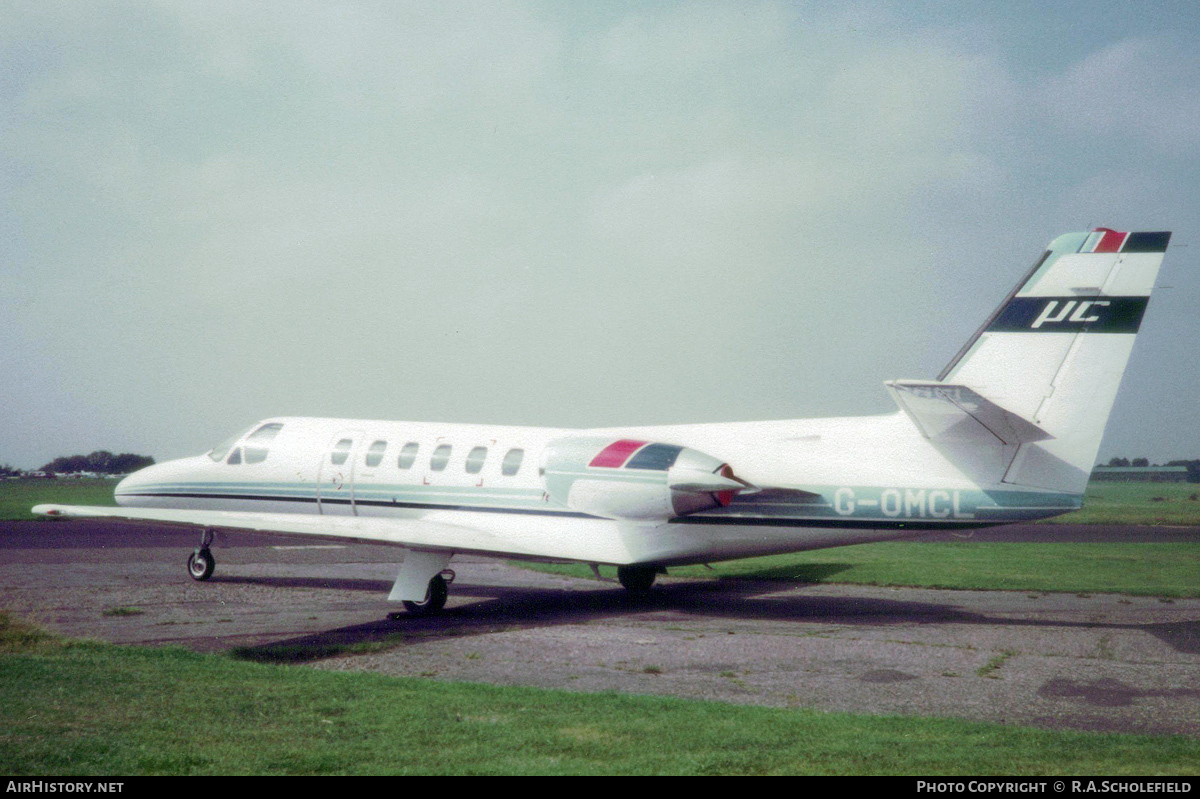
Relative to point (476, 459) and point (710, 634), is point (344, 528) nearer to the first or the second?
point (476, 459)

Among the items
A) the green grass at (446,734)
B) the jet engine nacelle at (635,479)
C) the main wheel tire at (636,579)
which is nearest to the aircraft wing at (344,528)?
the jet engine nacelle at (635,479)

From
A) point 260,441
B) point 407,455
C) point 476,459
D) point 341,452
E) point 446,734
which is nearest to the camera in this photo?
point 446,734

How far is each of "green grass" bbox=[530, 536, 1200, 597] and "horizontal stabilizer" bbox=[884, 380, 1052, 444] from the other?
18.7 ft

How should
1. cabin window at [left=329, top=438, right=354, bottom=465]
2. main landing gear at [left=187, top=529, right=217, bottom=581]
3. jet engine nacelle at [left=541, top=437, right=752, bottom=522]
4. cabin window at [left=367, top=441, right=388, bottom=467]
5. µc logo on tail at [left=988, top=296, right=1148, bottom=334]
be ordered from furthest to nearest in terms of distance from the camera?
1. main landing gear at [left=187, top=529, right=217, bottom=581]
2. cabin window at [left=329, top=438, right=354, bottom=465]
3. cabin window at [left=367, top=441, right=388, bottom=467]
4. jet engine nacelle at [left=541, top=437, right=752, bottom=522]
5. µc logo on tail at [left=988, top=296, right=1148, bottom=334]

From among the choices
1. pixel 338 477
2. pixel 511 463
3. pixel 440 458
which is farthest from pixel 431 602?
pixel 338 477

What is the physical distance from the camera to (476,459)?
597 inches

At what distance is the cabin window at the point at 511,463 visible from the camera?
48.3ft

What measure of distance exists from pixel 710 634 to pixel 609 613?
8.53 ft

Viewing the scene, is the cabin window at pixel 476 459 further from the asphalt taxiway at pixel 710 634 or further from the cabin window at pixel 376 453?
the asphalt taxiway at pixel 710 634

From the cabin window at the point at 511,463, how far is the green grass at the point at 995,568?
526cm

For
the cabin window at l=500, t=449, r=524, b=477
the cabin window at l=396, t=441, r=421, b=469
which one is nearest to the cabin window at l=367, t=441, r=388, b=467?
the cabin window at l=396, t=441, r=421, b=469

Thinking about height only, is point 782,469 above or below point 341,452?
below

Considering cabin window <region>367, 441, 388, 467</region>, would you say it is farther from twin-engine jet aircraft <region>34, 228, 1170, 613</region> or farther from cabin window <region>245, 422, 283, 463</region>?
cabin window <region>245, 422, 283, 463</region>

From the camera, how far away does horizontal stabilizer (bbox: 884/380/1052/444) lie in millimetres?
10906
